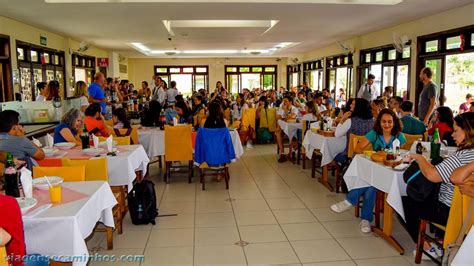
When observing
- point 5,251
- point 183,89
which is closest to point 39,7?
point 5,251

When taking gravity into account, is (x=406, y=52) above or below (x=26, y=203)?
above

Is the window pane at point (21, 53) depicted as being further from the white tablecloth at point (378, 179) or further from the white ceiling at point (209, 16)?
the white tablecloth at point (378, 179)

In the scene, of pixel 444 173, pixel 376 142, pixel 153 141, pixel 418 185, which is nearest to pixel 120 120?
pixel 153 141

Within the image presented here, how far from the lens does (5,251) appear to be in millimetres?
1849

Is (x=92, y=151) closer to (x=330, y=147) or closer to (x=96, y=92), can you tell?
(x=330, y=147)

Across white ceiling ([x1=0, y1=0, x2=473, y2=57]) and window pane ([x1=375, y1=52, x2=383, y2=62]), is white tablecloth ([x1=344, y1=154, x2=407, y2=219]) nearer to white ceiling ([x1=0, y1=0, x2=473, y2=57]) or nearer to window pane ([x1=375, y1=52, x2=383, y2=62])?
white ceiling ([x1=0, y1=0, x2=473, y2=57])

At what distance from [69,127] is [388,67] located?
8.28 meters

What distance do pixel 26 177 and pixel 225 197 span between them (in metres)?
3.01

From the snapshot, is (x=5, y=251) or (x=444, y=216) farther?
(x=444, y=216)

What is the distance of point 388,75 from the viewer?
10.4 m

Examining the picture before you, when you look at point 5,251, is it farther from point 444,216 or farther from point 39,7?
point 39,7

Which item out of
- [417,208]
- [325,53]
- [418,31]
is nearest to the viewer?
[417,208]

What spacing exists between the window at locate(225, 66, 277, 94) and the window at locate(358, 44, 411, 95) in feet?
36.5

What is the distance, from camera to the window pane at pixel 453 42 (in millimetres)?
7481
